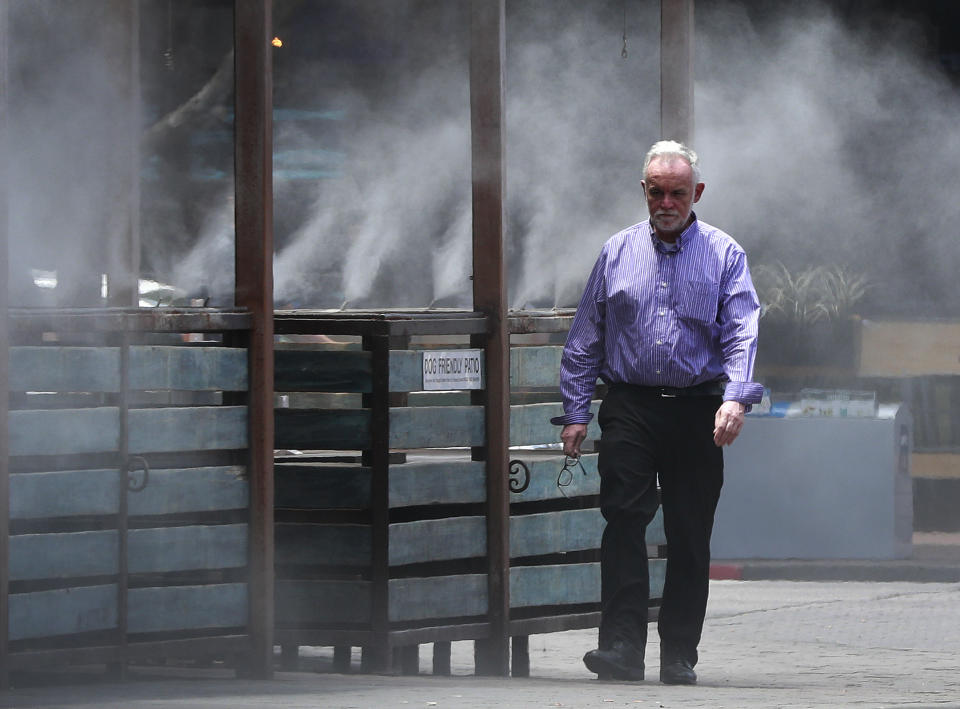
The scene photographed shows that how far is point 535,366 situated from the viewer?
22.2ft

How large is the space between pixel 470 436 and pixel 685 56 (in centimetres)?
175

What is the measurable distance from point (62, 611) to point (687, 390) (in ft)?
6.14

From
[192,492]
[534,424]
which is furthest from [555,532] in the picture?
[192,492]

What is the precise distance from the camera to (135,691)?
17.9 ft

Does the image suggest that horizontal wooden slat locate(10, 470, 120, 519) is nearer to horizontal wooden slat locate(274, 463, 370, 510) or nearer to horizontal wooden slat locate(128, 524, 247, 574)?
horizontal wooden slat locate(128, 524, 247, 574)

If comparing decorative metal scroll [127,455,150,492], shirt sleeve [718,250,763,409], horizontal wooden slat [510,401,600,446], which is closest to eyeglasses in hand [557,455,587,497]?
horizontal wooden slat [510,401,600,446]

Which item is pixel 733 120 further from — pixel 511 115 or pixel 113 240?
pixel 113 240

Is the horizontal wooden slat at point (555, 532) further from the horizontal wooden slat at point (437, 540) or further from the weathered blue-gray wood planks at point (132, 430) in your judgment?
the weathered blue-gray wood planks at point (132, 430)

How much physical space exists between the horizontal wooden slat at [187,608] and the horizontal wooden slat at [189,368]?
57cm

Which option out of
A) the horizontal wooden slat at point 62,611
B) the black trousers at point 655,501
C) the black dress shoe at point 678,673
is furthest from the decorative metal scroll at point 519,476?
Answer: the horizontal wooden slat at point 62,611

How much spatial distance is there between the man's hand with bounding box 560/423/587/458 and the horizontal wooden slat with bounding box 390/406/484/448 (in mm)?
426

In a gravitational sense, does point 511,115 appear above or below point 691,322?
above

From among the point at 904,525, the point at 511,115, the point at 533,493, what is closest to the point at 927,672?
the point at 533,493

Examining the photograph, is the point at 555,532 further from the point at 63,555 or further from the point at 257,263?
the point at 63,555
